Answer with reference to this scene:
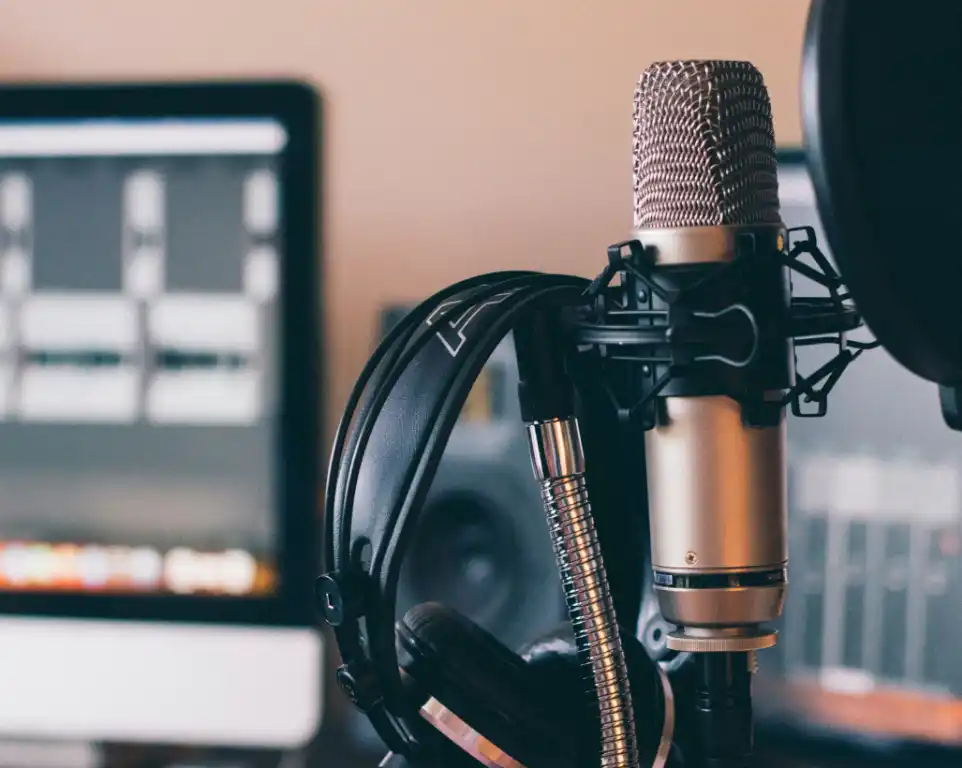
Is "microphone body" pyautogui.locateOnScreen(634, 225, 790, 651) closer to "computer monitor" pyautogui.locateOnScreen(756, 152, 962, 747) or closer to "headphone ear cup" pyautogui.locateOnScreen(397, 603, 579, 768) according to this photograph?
"headphone ear cup" pyautogui.locateOnScreen(397, 603, 579, 768)

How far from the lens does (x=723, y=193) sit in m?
0.29

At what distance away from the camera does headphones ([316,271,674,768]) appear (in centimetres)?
27

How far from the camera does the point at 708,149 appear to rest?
0.96 ft

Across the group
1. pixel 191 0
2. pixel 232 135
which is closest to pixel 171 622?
pixel 232 135

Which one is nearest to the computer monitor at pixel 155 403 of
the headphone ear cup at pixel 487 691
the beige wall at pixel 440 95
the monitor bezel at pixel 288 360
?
the monitor bezel at pixel 288 360

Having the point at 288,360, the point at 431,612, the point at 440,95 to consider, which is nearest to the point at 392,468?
the point at 431,612

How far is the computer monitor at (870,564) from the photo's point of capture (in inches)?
29.2

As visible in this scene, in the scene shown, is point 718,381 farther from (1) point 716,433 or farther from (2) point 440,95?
(2) point 440,95

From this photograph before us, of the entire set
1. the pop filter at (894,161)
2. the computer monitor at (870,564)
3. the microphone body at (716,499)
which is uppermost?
the pop filter at (894,161)

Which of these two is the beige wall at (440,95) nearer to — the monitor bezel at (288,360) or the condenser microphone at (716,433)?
the monitor bezel at (288,360)

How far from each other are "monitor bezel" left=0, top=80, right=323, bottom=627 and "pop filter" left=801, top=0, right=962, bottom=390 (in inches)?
22.3

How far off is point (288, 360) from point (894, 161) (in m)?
0.58

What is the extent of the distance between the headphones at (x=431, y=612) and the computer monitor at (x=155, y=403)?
0.48 meters

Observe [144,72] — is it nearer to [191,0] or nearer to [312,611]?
[191,0]
